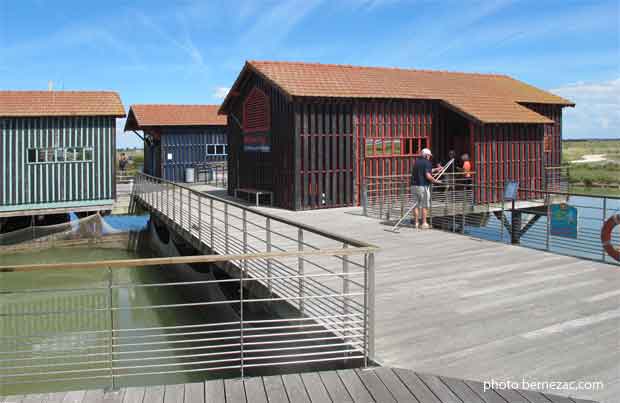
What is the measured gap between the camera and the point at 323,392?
4.44m

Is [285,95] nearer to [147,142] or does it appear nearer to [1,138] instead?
[1,138]

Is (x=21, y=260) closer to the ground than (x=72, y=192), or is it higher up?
closer to the ground

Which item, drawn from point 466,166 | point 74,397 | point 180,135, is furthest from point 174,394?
point 180,135

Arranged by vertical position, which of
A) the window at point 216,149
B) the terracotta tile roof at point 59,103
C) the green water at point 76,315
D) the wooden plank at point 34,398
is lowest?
the green water at point 76,315

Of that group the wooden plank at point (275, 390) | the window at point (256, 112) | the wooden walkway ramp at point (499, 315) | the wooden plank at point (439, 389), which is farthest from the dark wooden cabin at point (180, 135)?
the wooden plank at point (439, 389)

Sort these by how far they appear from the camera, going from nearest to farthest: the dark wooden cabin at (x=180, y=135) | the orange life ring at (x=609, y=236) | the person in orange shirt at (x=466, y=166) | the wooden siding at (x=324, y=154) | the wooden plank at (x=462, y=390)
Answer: the wooden plank at (x=462, y=390)
the orange life ring at (x=609, y=236)
the wooden siding at (x=324, y=154)
the person in orange shirt at (x=466, y=166)
the dark wooden cabin at (x=180, y=135)

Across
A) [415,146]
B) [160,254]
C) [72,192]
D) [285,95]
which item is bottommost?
[160,254]

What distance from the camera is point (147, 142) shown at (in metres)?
31.0

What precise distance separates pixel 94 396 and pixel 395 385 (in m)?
2.27

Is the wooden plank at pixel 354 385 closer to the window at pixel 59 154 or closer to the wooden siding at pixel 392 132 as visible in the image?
the wooden siding at pixel 392 132

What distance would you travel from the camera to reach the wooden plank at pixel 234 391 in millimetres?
4336

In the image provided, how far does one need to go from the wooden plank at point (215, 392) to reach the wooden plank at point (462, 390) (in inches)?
66.7

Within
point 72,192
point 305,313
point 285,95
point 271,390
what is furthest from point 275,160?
point 271,390

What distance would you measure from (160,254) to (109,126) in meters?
4.57
